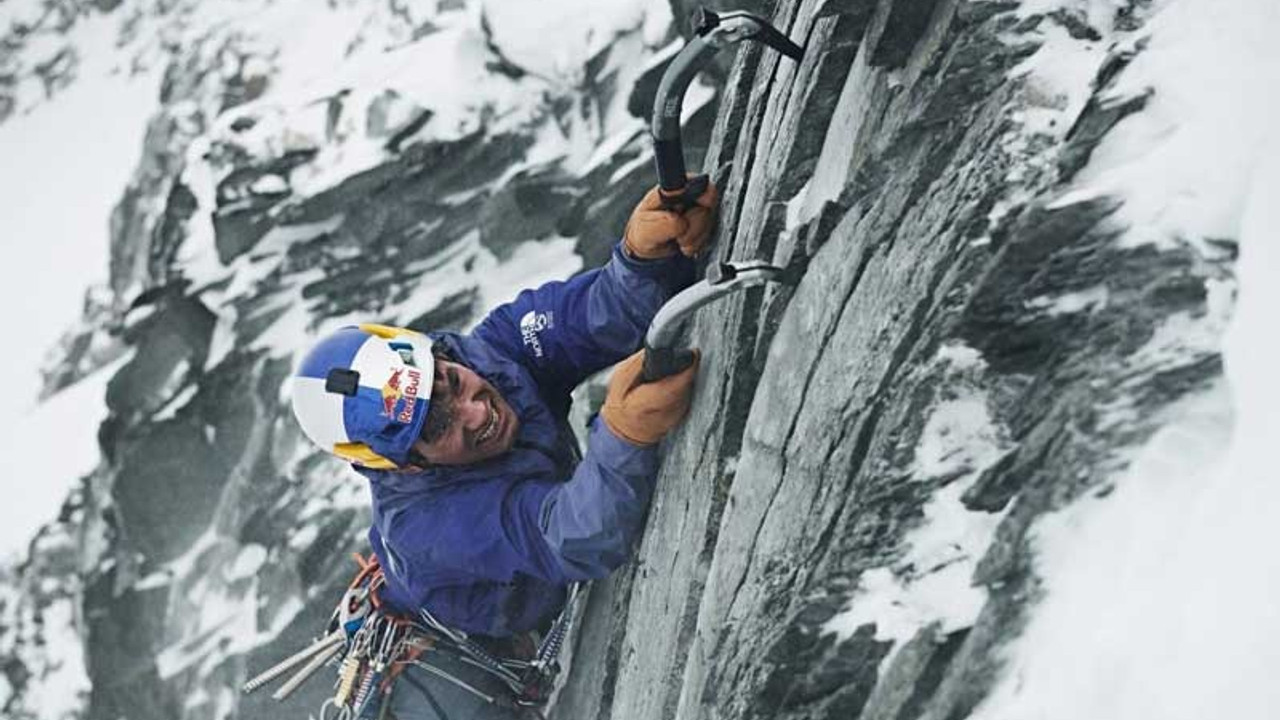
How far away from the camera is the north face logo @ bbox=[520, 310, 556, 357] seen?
17.3 feet

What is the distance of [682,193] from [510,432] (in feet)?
3.79

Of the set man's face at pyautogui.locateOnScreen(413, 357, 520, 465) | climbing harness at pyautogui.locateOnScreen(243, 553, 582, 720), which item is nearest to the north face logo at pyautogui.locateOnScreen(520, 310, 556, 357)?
man's face at pyautogui.locateOnScreen(413, 357, 520, 465)

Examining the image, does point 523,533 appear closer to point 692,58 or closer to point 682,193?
point 682,193

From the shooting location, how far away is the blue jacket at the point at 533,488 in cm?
438

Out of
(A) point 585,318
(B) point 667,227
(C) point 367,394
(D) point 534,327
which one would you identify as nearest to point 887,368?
(B) point 667,227

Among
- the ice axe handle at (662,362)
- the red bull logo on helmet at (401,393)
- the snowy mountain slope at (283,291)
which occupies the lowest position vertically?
the snowy mountain slope at (283,291)

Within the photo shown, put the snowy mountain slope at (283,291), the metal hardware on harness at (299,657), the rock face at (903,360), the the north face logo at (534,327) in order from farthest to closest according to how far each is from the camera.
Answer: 1. the snowy mountain slope at (283,291)
2. the metal hardware on harness at (299,657)
3. the the north face logo at (534,327)
4. the rock face at (903,360)

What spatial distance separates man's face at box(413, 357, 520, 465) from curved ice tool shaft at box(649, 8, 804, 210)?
1129 millimetres

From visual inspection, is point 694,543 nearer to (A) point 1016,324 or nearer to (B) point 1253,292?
(A) point 1016,324

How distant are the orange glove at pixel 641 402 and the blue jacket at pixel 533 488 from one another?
65 mm

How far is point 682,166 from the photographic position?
4.43m

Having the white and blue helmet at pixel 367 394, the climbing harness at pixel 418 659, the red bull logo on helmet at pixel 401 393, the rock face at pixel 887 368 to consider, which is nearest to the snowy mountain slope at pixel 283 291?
the rock face at pixel 887 368

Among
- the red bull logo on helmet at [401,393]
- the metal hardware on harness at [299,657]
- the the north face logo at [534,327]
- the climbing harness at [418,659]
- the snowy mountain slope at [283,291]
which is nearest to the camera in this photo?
the red bull logo on helmet at [401,393]

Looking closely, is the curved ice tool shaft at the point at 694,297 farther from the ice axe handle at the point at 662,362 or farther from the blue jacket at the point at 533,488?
the blue jacket at the point at 533,488
